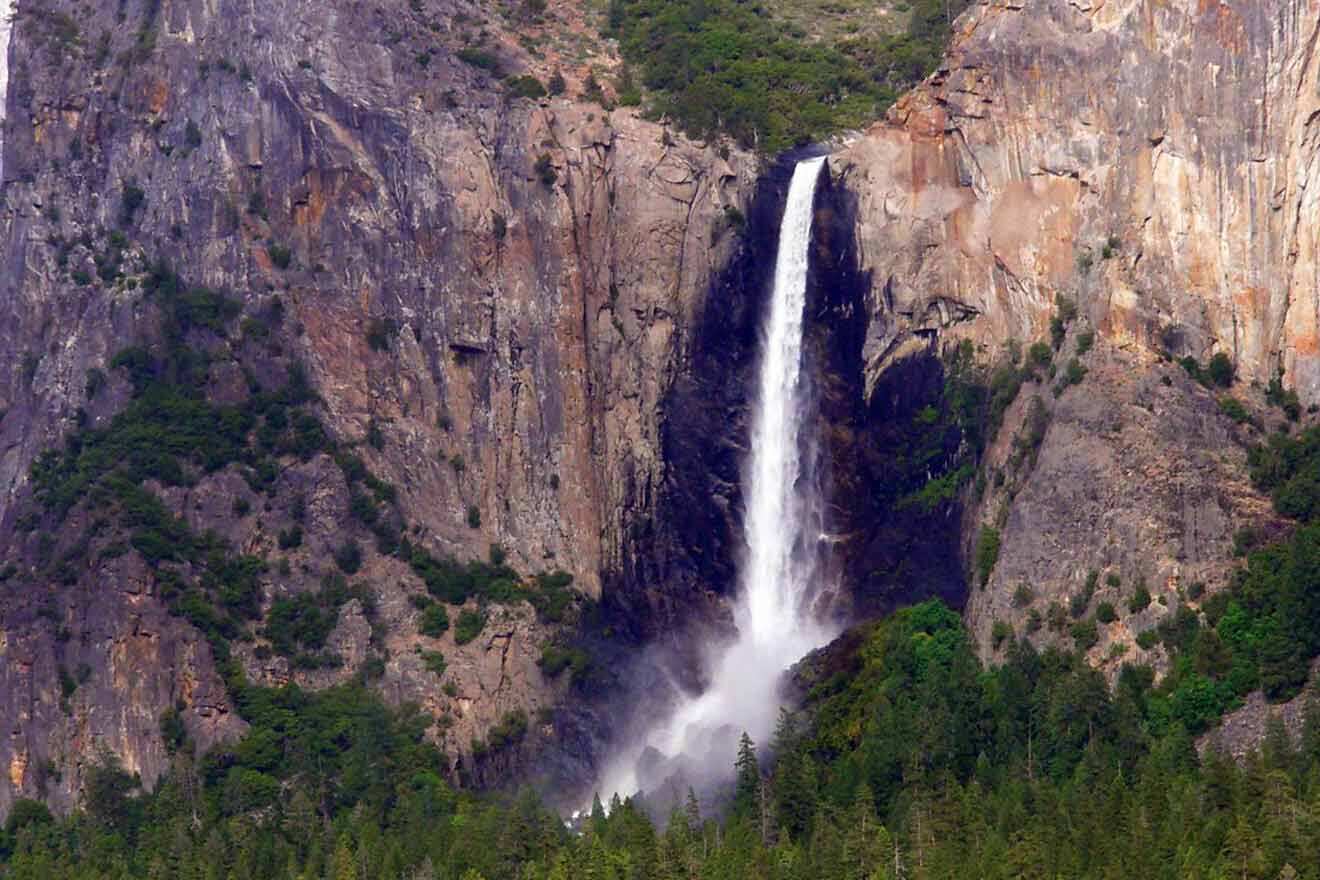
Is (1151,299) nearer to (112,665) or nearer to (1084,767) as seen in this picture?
(1084,767)

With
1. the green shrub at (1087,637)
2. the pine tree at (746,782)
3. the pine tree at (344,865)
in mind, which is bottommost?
the pine tree at (344,865)

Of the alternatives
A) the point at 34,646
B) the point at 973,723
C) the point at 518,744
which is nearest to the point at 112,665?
the point at 34,646

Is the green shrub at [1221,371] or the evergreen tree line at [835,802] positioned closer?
the evergreen tree line at [835,802]

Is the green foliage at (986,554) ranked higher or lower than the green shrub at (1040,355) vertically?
lower

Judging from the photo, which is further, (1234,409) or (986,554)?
(986,554)

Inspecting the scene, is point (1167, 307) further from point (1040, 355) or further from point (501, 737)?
point (501, 737)

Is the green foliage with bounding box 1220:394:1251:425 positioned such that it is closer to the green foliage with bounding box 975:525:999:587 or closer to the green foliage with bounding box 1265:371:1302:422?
the green foliage with bounding box 1265:371:1302:422

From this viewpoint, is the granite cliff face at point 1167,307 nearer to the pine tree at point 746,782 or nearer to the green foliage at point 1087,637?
the green foliage at point 1087,637

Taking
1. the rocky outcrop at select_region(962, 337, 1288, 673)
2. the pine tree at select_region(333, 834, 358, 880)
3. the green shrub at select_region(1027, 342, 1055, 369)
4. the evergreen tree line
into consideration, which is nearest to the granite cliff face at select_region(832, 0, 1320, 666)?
the rocky outcrop at select_region(962, 337, 1288, 673)

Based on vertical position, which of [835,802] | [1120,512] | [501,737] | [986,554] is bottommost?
[835,802]

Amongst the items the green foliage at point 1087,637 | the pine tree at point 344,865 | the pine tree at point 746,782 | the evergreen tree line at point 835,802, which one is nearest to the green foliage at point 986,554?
the evergreen tree line at point 835,802

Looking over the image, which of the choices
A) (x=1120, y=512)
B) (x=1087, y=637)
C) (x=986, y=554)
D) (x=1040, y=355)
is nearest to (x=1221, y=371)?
(x=1120, y=512)

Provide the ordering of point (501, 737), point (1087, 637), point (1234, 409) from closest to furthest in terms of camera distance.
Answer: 1. point (1087, 637)
2. point (1234, 409)
3. point (501, 737)
